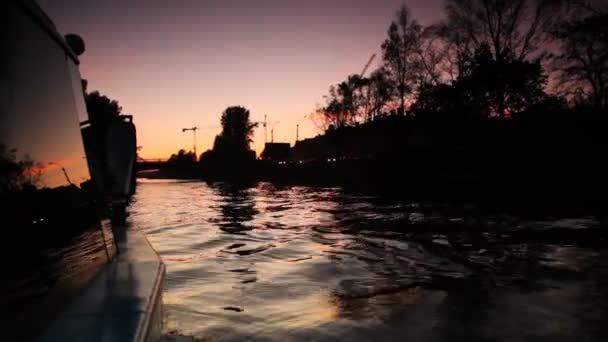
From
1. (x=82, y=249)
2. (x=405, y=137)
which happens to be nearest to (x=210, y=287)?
(x=82, y=249)

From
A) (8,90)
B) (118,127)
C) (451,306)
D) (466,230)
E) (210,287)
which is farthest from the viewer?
(466,230)

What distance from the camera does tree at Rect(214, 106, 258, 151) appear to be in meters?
132

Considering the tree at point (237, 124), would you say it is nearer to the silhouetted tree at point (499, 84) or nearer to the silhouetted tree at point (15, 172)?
the silhouetted tree at point (499, 84)

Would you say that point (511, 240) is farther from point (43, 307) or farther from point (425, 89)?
point (425, 89)

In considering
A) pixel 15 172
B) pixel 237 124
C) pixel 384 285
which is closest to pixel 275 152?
pixel 237 124

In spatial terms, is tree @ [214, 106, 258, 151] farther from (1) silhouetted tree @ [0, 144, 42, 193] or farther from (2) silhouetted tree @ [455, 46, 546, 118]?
(1) silhouetted tree @ [0, 144, 42, 193]

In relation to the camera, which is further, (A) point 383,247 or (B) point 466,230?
(B) point 466,230

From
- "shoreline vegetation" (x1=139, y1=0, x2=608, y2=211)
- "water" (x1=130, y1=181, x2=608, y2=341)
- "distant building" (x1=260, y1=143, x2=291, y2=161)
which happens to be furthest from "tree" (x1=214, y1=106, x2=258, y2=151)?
"water" (x1=130, y1=181, x2=608, y2=341)

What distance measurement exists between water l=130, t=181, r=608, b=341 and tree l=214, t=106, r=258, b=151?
123951 mm

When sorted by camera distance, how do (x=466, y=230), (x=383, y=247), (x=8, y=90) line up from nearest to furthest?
(x=8, y=90)
(x=383, y=247)
(x=466, y=230)

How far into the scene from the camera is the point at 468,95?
32094mm

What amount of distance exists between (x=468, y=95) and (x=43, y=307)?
34785mm

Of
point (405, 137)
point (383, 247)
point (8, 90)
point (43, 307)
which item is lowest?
point (383, 247)

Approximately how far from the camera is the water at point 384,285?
2.92 m
